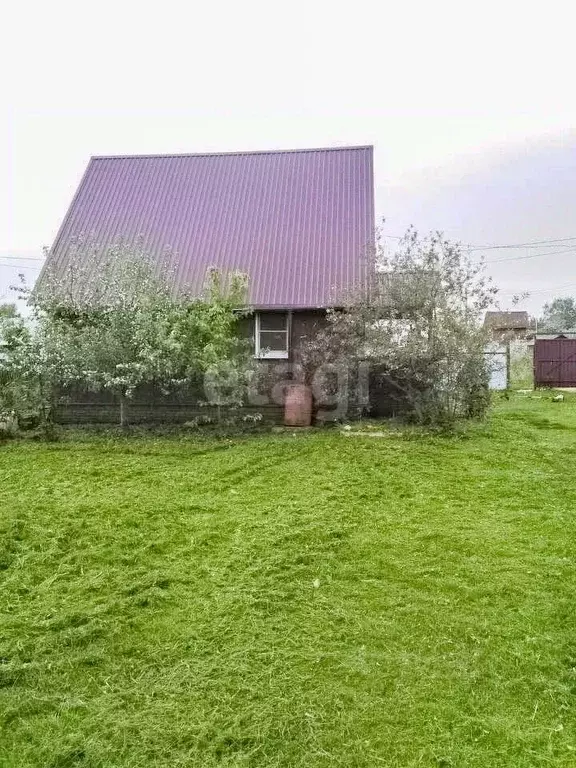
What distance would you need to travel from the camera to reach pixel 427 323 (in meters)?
8.72

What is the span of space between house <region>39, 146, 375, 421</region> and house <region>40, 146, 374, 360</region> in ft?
0.08

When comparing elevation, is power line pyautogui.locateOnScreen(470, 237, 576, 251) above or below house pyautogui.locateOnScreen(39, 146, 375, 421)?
above

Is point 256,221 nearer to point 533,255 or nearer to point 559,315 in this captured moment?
point 533,255

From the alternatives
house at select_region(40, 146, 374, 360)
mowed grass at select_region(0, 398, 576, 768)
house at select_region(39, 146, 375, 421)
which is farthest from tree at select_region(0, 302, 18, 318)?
mowed grass at select_region(0, 398, 576, 768)

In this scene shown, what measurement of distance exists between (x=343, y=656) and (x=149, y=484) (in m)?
3.93

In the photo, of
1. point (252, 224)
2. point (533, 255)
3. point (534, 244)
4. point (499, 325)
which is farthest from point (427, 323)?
point (533, 255)

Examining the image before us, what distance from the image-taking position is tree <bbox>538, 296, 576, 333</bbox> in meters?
39.6

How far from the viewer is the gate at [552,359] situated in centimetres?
1761

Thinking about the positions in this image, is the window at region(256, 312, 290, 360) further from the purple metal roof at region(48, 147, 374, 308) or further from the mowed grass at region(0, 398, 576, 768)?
the mowed grass at region(0, 398, 576, 768)

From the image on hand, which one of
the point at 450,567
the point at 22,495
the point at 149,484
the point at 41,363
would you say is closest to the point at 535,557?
the point at 450,567

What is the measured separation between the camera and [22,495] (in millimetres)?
5770

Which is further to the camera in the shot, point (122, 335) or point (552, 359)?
point (552, 359)

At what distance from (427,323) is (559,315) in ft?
132

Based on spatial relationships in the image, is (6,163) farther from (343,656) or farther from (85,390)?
(343,656)
